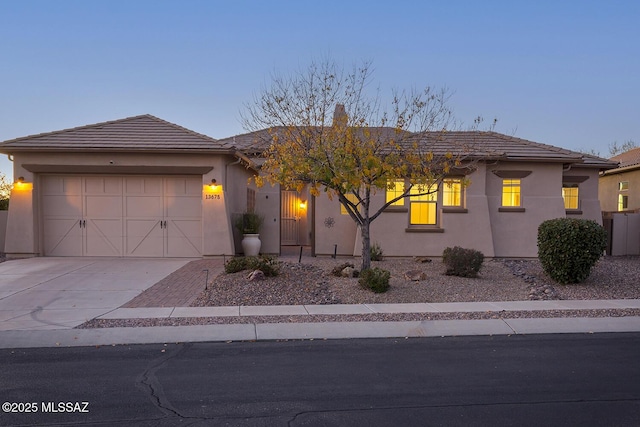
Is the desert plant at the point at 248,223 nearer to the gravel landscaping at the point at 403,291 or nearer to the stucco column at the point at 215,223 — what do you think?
the stucco column at the point at 215,223

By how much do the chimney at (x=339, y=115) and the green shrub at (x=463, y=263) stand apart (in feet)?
15.5

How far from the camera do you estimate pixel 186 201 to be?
17.2 metres

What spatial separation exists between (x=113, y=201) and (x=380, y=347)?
1237 cm

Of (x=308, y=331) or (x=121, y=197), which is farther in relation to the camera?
(x=121, y=197)

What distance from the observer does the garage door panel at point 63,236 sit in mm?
17062

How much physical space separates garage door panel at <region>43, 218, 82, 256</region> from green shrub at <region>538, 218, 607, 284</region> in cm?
1433

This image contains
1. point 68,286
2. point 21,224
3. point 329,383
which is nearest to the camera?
point 329,383

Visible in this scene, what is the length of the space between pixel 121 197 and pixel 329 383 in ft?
43.1

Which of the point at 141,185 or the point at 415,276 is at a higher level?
the point at 141,185

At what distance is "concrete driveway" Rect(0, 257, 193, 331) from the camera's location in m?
9.29

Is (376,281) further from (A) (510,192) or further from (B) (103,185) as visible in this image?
(B) (103,185)

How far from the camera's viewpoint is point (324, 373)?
6.51 m

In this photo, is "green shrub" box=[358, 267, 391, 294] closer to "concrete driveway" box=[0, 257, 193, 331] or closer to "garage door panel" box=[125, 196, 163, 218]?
"concrete driveway" box=[0, 257, 193, 331]

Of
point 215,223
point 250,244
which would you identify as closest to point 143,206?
point 215,223
